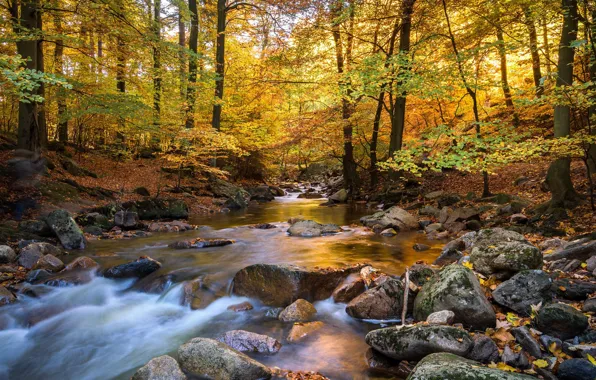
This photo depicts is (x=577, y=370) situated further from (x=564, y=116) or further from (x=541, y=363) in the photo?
(x=564, y=116)

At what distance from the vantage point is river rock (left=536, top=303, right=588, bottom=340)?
11.9 feet

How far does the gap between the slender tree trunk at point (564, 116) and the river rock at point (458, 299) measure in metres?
5.30

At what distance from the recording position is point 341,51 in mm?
16859

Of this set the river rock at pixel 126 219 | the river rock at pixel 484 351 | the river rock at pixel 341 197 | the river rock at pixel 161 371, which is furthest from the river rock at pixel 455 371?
the river rock at pixel 341 197

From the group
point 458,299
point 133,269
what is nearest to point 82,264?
point 133,269

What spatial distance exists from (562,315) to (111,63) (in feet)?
57.8

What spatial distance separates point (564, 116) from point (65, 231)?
1196 cm

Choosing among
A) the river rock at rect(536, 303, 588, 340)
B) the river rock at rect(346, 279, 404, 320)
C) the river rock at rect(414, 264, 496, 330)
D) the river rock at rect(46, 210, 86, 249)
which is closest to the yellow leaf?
the river rock at rect(536, 303, 588, 340)

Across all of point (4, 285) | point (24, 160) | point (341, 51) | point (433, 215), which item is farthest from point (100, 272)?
point (341, 51)

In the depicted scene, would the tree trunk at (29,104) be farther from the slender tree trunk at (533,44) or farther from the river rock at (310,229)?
the slender tree trunk at (533,44)

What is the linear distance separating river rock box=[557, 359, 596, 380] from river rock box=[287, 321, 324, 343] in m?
2.81

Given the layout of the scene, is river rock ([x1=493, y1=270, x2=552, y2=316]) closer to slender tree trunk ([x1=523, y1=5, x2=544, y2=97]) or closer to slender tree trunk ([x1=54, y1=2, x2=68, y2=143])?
slender tree trunk ([x1=523, y1=5, x2=544, y2=97])

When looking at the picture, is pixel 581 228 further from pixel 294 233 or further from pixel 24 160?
pixel 24 160

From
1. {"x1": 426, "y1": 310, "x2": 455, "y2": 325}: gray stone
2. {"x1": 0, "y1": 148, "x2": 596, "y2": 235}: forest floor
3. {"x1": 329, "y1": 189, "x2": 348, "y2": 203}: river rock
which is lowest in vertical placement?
{"x1": 426, "y1": 310, "x2": 455, "y2": 325}: gray stone
